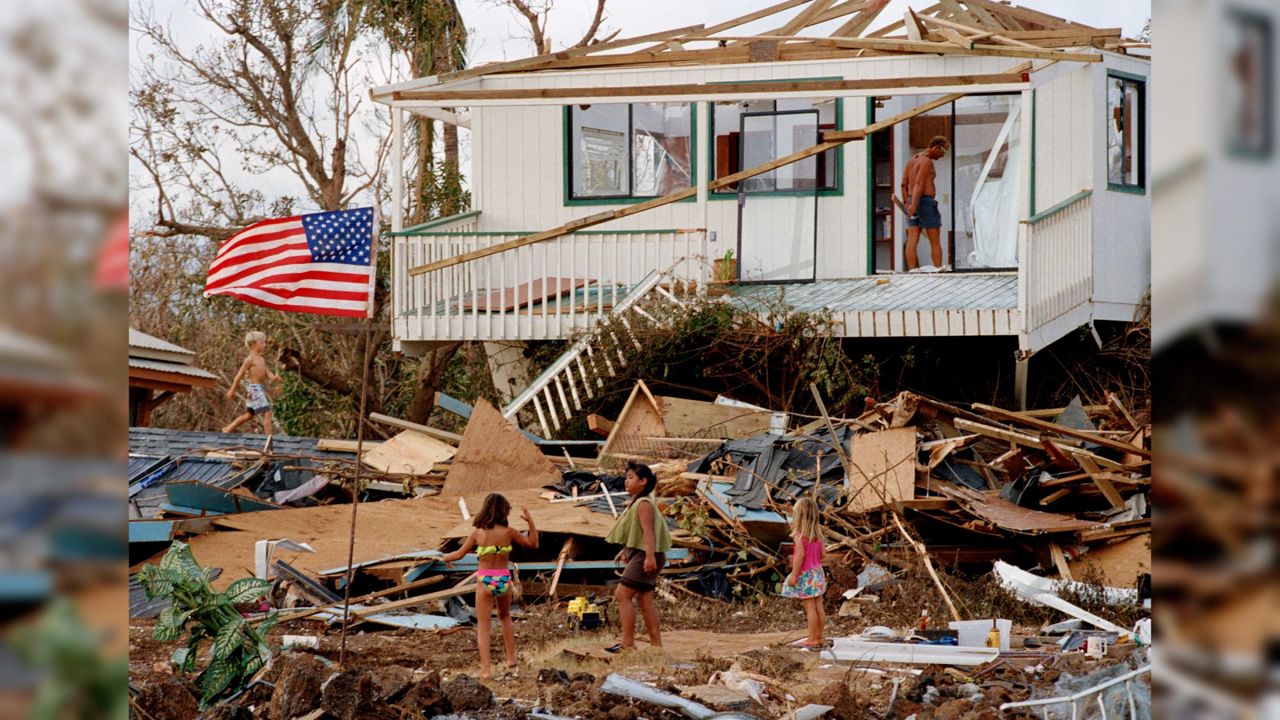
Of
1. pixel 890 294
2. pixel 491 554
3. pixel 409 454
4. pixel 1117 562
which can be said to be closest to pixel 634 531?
pixel 491 554

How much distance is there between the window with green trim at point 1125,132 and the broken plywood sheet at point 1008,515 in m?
6.99

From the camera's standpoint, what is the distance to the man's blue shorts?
18.9 m

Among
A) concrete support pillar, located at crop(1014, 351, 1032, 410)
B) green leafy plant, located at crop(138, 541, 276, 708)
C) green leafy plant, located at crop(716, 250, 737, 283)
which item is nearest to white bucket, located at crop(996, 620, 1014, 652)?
green leafy plant, located at crop(138, 541, 276, 708)

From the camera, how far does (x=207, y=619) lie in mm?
8242

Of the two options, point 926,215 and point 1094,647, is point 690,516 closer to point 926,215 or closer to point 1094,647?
point 1094,647

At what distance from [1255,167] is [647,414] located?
16.0 meters

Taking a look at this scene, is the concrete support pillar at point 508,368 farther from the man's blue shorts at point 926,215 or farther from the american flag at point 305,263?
the american flag at point 305,263

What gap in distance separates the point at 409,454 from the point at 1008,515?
8.31m

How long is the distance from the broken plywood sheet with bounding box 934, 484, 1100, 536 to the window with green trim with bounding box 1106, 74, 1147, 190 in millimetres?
6988

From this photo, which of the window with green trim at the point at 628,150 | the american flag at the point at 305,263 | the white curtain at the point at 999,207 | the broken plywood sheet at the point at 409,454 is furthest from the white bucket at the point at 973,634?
the window with green trim at the point at 628,150

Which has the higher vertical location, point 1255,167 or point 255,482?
point 1255,167

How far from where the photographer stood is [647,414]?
17234 mm

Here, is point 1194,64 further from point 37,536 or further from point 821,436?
point 821,436

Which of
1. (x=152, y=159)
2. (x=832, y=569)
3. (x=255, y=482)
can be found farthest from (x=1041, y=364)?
(x=152, y=159)
